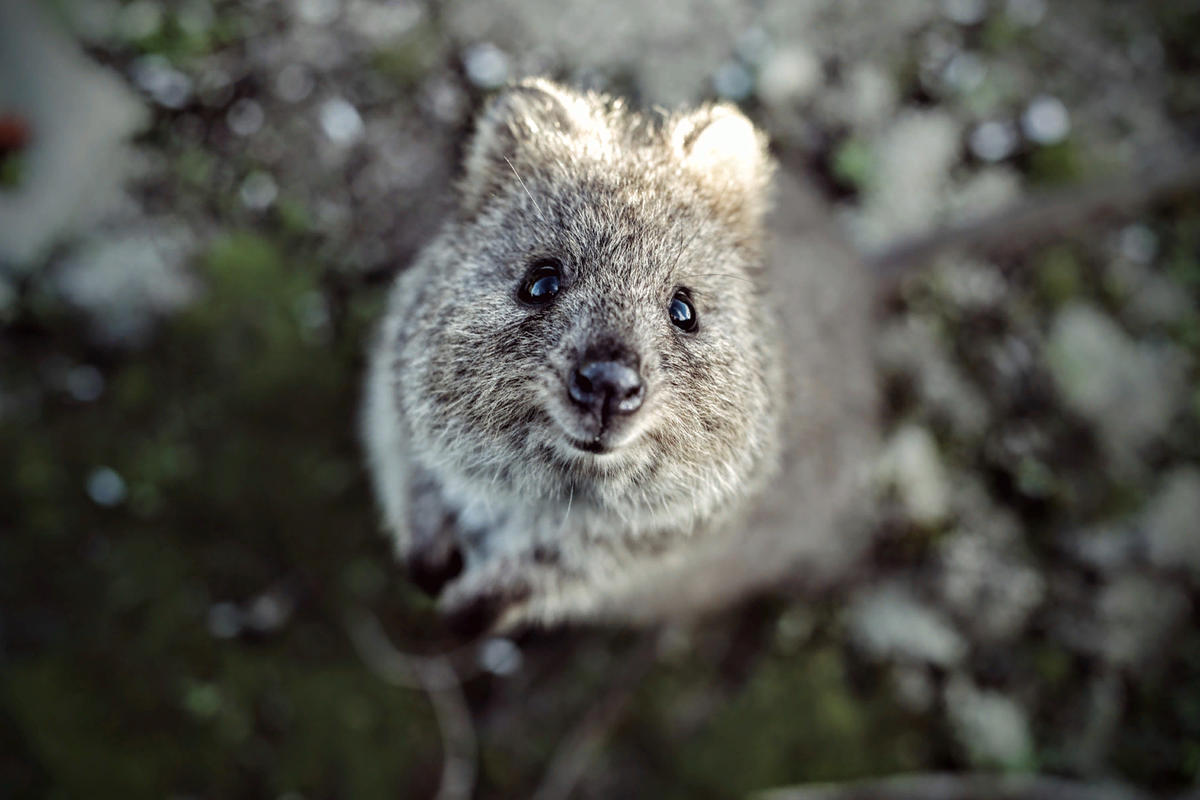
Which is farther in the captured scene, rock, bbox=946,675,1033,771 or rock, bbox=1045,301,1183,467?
rock, bbox=1045,301,1183,467

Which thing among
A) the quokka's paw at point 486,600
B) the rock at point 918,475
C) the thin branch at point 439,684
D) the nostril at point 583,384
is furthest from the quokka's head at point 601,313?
the rock at point 918,475

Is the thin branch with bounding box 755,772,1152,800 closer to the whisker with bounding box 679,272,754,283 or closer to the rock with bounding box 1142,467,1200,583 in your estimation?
the rock with bounding box 1142,467,1200,583

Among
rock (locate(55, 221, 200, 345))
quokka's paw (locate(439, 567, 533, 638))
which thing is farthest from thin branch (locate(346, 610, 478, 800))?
rock (locate(55, 221, 200, 345))

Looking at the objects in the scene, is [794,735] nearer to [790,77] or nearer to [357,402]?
[357,402]

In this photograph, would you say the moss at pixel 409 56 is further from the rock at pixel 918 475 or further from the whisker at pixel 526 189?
the rock at pixel 918 475

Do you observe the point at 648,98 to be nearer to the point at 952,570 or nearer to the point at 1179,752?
the point at 952,570
